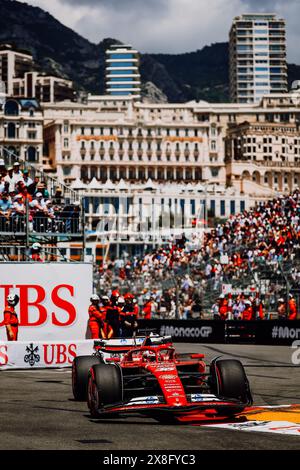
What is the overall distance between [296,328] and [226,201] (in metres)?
118

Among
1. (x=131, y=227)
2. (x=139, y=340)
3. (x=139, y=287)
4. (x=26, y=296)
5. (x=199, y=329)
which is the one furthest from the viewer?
(x=131, y=227)

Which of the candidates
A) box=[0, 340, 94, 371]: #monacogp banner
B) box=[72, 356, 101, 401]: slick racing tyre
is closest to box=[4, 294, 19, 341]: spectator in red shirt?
box=[0, 340, 94, 371]: #monacogp banner

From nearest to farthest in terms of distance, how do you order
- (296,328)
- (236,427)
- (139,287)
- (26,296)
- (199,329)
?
(236,427), (26,296), (296,328), (199,329), (139,287)

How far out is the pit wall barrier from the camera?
1254 inches

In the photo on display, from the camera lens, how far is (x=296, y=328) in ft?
103

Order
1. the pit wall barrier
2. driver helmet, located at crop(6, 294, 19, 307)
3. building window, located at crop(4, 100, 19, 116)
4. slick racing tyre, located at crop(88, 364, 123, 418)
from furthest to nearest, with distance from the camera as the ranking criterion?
building window, located at crop(4, 100, 19, 116) < the pit wall barrier < driver helmet, located at crop(6, 294, 19, 307) < slick racing tyre, located at crop(88, 364, 123, 418)

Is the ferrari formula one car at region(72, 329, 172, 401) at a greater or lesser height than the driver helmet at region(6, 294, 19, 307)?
lesser

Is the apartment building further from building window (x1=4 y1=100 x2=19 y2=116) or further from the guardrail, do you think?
the guardrail

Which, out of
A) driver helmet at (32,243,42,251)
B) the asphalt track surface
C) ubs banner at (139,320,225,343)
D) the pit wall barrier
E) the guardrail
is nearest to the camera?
the asphalt track surface

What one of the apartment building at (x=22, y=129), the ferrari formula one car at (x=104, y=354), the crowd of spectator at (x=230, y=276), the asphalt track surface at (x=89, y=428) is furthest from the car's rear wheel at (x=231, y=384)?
the apartment building at (x=22, y=129)

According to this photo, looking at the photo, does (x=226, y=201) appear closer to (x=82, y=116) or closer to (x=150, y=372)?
(x=82, y=116)

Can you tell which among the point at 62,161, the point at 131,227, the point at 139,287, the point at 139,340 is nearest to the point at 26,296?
the point at 139,340

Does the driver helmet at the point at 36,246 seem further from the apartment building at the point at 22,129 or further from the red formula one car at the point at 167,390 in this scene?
the apartment building at the point at 22,129

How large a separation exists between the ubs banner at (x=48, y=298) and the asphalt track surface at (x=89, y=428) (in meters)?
5.67
